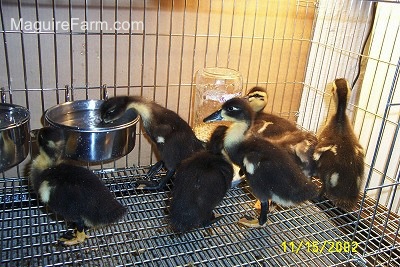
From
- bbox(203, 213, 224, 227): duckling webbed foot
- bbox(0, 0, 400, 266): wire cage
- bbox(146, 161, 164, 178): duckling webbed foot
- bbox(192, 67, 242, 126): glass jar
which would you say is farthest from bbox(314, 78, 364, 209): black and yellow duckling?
bbox(146, 161, 164, 178): duckling webbed foot

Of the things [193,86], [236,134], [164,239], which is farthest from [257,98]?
[164,239]

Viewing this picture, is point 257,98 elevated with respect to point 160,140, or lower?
elevated

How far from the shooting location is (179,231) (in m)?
1.49

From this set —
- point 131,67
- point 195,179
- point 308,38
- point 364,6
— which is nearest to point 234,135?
point 195,179

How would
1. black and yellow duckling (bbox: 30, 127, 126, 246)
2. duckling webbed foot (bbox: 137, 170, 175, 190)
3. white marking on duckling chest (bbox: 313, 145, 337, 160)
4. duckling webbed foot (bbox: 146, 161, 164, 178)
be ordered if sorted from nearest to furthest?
black and yellow duckling (bbox: 30, 127, 126, 246) → white marking on duckling chest (bbox: 313, 145, 337, 160) → duckling webbed foot (bbox: 137, 170, 175, 190) → duckling webbed foot (bbox: 146, 161, 164, 178)

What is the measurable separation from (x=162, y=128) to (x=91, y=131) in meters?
0.31

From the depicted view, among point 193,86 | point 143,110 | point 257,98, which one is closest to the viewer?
point 143,110

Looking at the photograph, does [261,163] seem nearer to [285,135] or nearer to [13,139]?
[285,135]

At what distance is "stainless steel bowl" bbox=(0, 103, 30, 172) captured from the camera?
148cm

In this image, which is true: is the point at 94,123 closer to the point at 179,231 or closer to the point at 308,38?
the point at 179,231

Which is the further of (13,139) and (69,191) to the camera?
(13,139)

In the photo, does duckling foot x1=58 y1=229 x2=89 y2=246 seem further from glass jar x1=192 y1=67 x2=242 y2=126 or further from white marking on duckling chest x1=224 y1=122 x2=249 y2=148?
glass jar x1=192 y1=67 x2=242 y2=126

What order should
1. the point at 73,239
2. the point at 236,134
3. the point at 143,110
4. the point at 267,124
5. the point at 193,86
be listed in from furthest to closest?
the point at 193,86, the point at 267,124, the point at 143,110, the point at 236,134, the point at 73,239
